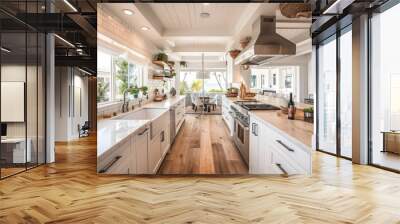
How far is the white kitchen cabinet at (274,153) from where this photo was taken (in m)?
2.56

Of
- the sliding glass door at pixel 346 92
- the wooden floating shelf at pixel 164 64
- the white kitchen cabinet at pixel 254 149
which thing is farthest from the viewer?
the sliding glass door at pixel 346 92

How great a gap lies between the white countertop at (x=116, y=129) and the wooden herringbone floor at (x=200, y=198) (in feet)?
1.49

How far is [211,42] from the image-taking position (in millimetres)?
3848

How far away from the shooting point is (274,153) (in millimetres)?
3104

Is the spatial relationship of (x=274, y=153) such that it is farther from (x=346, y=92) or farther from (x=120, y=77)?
(x=346, y=92)

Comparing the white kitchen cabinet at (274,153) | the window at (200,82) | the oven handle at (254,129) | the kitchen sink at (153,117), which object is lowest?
the white kitchen cabinet at (274,153)

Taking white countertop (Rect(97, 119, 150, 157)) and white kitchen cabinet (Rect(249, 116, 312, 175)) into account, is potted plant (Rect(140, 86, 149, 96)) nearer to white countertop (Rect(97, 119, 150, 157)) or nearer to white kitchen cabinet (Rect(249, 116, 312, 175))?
white countertop (Rect(97, 119, 150, 157))

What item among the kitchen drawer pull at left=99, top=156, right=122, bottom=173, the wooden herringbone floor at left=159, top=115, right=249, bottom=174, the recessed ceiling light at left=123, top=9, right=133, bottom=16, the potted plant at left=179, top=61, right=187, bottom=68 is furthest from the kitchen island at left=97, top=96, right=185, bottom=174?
the recessed ceiling light at left=123, top=9, right=133, bottom=16

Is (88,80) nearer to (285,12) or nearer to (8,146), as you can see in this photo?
(8,146)

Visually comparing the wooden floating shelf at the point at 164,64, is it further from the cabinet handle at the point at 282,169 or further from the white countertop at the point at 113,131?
the cabinet handle at the point at 282,169

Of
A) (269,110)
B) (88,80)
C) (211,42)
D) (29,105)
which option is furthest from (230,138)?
(88,80)

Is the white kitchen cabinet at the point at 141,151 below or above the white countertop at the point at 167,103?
below

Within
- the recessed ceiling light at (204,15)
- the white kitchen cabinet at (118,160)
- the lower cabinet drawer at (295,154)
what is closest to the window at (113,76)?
the white kitchen cabinet at (118,160)

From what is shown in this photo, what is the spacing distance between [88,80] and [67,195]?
21.4 ft
